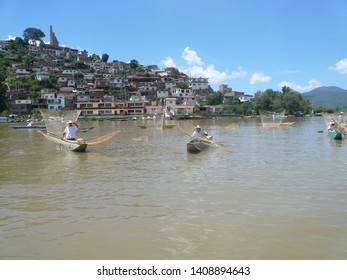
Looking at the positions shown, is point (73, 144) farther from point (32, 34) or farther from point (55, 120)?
point (32, 34)

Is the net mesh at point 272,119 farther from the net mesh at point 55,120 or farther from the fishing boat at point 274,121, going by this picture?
the net mesh at point 55,120

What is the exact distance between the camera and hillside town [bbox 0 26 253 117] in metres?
86.7

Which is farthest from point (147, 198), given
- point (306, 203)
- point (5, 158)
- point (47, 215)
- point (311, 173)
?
point (5, 158)

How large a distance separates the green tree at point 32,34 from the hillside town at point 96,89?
4091 millimetres

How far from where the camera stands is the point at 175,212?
7.05 m

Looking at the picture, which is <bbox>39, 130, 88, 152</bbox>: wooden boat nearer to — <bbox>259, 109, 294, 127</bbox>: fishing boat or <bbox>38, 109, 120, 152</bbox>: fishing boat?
<bbox>38, 109, 120, 152</bbox>: fishing boat

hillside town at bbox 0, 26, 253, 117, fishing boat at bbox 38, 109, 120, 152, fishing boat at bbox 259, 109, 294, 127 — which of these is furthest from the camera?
hillside town at bbox 0, 26, 253, 117

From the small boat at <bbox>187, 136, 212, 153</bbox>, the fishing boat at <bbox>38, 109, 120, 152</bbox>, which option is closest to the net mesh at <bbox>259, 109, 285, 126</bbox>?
the fishing boat at <bbox>38, 109, 120, 152</bbox>

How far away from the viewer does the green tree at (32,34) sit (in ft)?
524

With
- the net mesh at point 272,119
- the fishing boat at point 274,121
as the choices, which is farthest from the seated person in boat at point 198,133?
the net mesh at point 272,119

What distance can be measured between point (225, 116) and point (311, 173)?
89711 mm

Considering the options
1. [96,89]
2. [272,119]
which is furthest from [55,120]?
[96,89]

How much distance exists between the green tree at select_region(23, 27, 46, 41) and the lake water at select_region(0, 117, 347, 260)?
16448 centimetres
